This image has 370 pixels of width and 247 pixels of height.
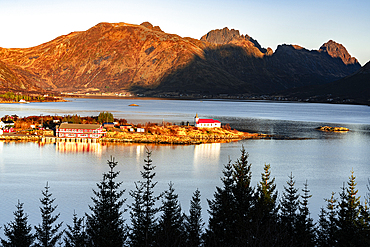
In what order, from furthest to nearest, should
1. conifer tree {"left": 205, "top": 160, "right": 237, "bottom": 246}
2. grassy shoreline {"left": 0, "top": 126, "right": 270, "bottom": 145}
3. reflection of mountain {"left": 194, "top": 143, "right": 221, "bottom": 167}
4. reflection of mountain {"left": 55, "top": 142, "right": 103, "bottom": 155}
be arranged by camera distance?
grassy shoreline {"left": 0, "top": 126, "right": 270, "bottom": 145}, reflection of mountain {"left": 55, "top": 142, "right": 103, "bottom": 155}, reflection of mountain {"left": 194, "top": 143, "right": 221, "bottom": 167}, conifer tree {"left": 205, "top": 160, "right": 237, "bottom": 246}

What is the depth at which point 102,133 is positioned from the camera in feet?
242

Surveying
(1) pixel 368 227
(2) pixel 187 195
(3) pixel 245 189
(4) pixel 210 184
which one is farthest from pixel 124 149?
(1) pixel 368 227

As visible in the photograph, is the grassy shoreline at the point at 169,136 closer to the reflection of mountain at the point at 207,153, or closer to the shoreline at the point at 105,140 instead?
the shoreline at the point at 105,140

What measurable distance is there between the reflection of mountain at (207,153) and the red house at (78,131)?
17.1 metres

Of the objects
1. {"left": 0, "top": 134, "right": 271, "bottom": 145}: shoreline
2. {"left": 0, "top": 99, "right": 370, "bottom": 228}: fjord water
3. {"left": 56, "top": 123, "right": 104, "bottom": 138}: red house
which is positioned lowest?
{"left": 0, "top": 99, "right": 370, "bottom": 228}: fjord water

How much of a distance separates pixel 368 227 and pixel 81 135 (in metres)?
58.4

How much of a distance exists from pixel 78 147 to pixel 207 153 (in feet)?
64.2

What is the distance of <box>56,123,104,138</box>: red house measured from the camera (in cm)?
7262

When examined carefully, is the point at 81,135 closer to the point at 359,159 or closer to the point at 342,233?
the point at 359,159

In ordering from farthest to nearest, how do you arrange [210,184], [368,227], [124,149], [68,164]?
1. [124,149]
2. [68,164]
3. [210,184]
4. [368,227]

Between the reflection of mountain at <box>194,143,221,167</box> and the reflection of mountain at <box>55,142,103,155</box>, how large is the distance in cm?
1373

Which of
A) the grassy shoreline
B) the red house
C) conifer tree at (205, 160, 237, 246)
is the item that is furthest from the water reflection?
conifer tree at (205, 160, 237, 246)

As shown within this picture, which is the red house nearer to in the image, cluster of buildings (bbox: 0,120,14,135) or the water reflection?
cluster of buildings (bbox: 0,120,14,135)

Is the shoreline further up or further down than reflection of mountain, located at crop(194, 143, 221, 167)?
further up
